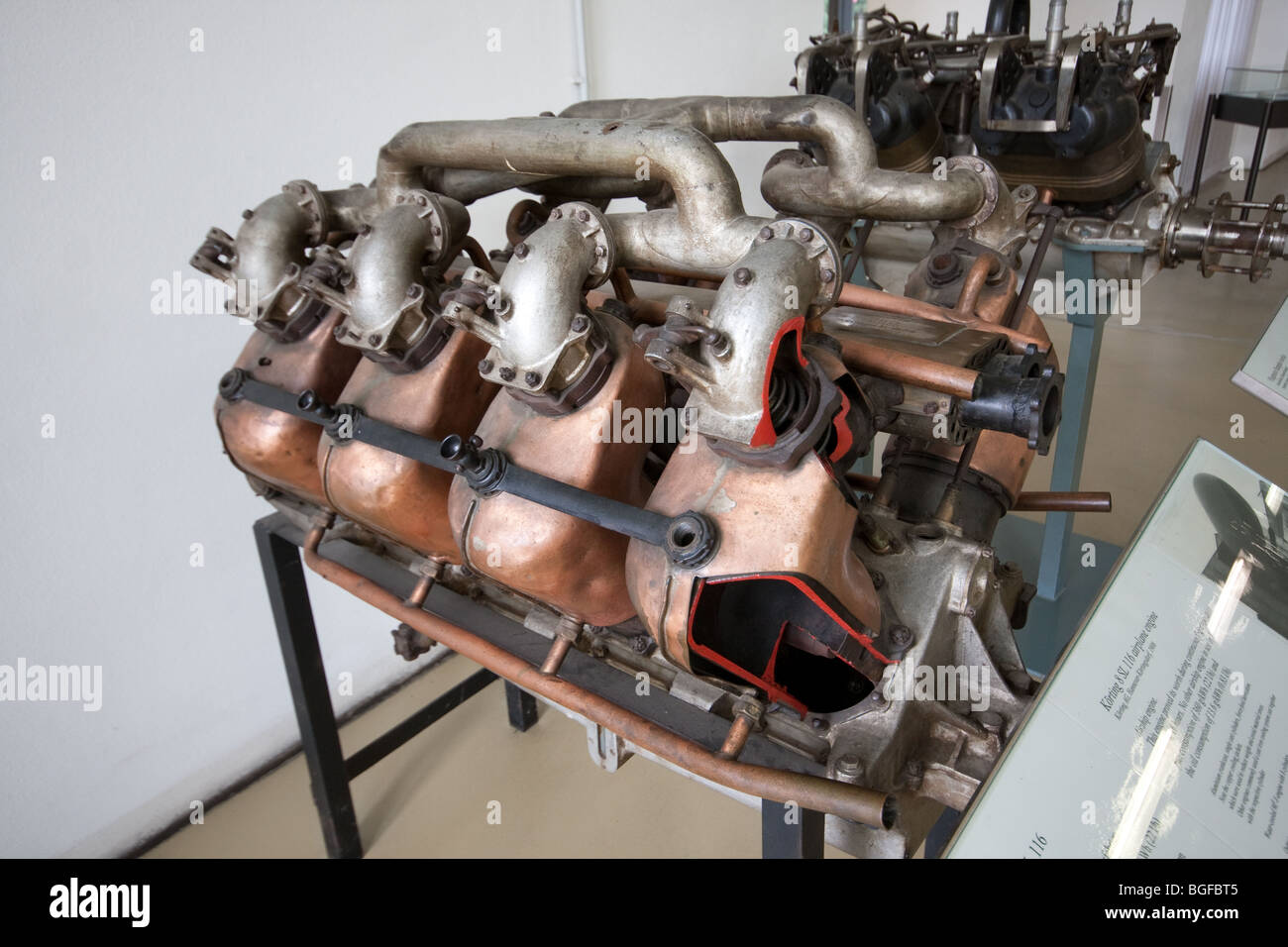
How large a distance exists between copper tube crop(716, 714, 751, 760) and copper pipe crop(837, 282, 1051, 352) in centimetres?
51

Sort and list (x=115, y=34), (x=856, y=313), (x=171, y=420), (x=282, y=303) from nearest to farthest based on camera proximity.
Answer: (x=856, y=313) → (x=282, y=303) → (x=115, y=34) → (x=171, y=420)

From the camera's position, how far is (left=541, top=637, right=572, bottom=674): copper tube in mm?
1028

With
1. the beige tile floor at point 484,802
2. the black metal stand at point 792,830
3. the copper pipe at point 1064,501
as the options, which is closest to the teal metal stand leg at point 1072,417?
the beige tile floor at point 484,802

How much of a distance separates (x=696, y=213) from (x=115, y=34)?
4.11 feet

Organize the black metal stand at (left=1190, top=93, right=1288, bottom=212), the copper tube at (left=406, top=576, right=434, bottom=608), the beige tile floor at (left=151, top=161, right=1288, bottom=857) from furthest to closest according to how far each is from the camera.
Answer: the black metal stand at (left=1190, top=93, right=1288, bottom=212) → the beige tile floor at (left=151, top=161, right=1288, bottom=857) → the copper tube at (left=406, top=576, right=434, bottom=608)

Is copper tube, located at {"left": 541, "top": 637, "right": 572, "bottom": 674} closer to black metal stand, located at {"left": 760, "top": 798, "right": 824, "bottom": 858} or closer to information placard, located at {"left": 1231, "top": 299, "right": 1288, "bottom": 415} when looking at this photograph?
black metal stand, located at {"left": 760, "top": 798, "right": 824, "bottom": 858}

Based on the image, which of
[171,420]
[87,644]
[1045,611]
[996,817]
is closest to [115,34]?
[171,420]

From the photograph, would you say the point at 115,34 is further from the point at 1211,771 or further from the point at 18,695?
the point at 1211,771

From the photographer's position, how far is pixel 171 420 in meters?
1.78

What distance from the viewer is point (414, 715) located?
6.70ft

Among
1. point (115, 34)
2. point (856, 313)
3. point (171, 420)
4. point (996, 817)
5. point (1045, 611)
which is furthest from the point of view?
point (1045, 611)

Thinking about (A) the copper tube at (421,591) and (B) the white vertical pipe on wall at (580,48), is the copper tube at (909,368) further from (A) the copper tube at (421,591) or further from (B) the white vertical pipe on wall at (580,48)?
(B) the white vertical pipe on wall at (580,48)

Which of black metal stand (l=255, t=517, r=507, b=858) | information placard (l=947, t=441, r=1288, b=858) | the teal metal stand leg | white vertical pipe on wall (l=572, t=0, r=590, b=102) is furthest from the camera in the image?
white vertical pipe on wall (l=572, t=0, r=590, b=102)

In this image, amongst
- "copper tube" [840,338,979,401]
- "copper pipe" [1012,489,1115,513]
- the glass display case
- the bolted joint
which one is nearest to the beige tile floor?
"copper pipe" [1012,489,1115,513]
